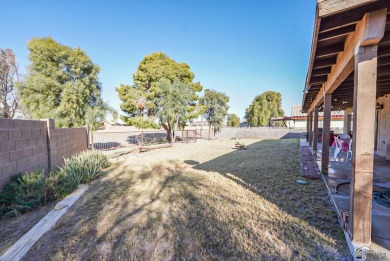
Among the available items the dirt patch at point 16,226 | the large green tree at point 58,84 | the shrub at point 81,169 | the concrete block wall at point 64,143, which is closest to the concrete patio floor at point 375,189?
the dirt patch at point 16,226

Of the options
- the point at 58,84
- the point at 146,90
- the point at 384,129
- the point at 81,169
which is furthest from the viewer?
the point at 146,90

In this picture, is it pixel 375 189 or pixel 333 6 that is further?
pixel 375 189

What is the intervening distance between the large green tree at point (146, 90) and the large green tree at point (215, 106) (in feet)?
16.2

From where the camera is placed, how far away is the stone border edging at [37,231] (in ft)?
6.82

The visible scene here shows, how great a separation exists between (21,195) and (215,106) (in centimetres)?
1726

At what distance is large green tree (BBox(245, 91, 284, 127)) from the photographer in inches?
1123

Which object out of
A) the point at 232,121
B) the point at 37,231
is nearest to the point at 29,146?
the point at 37,231

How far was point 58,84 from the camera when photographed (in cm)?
940

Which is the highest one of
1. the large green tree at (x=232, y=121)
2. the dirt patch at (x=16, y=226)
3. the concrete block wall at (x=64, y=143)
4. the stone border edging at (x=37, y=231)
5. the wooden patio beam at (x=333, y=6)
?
the wooden patio beam at (x=333, y=6)

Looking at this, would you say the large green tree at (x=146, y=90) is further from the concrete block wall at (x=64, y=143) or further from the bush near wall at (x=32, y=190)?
the bush near wall at (x=32, y=190)

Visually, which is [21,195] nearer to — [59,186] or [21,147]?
[59,186]

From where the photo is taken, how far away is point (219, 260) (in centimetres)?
195

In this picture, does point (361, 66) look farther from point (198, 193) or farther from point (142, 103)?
point (142, 103)

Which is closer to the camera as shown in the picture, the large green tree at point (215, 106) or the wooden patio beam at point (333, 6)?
the wooden patio beam at point (333, 6)
